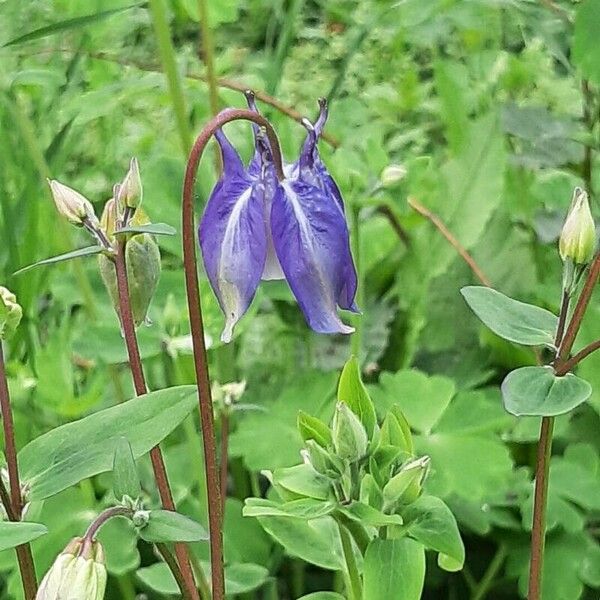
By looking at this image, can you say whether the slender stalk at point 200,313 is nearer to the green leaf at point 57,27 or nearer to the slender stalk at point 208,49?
the green leaf at point 57,27

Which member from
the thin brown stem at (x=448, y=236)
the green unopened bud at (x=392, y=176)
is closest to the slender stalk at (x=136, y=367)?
the green unopened bud at (x=392, y=176)

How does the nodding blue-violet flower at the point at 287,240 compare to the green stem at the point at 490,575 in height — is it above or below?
above

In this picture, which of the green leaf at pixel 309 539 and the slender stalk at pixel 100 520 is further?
the green leaf at pixel 309 539

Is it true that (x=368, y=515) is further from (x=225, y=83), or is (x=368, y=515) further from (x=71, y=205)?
(x=225, y=83)

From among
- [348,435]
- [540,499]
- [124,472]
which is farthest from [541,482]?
[124,472]

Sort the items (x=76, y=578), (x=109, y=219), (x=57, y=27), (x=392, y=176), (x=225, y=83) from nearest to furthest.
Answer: (x=76, y=578), (x=109, y=219), (x=57, y=27), (x=392, y=176), (x=225, y=83)

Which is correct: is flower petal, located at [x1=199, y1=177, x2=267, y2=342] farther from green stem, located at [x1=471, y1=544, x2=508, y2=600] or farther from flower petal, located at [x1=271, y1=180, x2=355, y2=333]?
green stem, located at [x1=471, y1=544, x2=508, y2=600]

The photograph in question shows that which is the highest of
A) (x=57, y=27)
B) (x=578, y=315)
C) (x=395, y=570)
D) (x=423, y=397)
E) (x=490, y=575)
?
(x=57, y=27)

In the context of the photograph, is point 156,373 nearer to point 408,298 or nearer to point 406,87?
point 408,298
